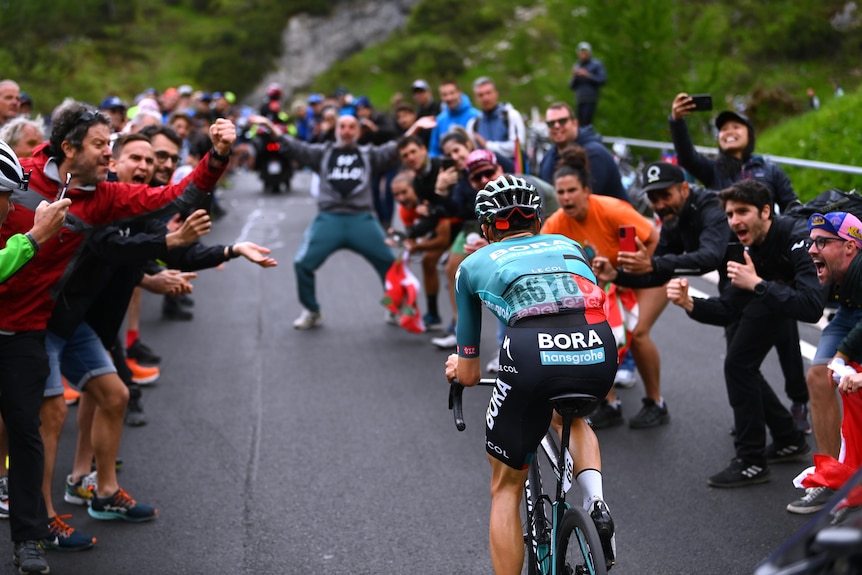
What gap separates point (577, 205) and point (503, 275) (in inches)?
118

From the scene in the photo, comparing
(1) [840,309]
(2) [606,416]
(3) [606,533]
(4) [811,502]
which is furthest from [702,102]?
(3) [606,533]

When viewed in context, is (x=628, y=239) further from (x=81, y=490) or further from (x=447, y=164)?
(x=447, y=164)

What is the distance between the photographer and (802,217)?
5.96 metres

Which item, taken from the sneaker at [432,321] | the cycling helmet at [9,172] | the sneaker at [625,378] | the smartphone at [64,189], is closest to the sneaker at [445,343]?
the sneaker at [432,321]

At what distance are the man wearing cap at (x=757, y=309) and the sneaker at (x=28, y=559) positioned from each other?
348 centimetres

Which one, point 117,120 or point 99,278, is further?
point 117,120

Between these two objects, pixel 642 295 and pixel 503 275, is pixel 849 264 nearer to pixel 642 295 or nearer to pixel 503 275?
pixel 503 275

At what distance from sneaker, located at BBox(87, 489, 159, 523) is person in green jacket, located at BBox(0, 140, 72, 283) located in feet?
6.18

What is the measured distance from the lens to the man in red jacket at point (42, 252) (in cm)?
524

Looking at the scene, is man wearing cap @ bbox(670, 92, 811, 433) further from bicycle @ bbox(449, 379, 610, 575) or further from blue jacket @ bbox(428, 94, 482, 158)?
blue jacket @ bbox(428, 94, 482, 158)

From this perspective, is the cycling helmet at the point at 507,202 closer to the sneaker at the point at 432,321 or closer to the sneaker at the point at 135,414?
the sneaker at the point at 135,414

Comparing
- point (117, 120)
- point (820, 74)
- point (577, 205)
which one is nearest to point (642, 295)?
point (577, 205)

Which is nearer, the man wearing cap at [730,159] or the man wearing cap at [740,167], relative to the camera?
the man wearing cap at [740,167]

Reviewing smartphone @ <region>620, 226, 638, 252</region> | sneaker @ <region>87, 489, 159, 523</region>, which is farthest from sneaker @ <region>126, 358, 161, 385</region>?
smartphone @ <region>620, 226, 638, 252</region>
